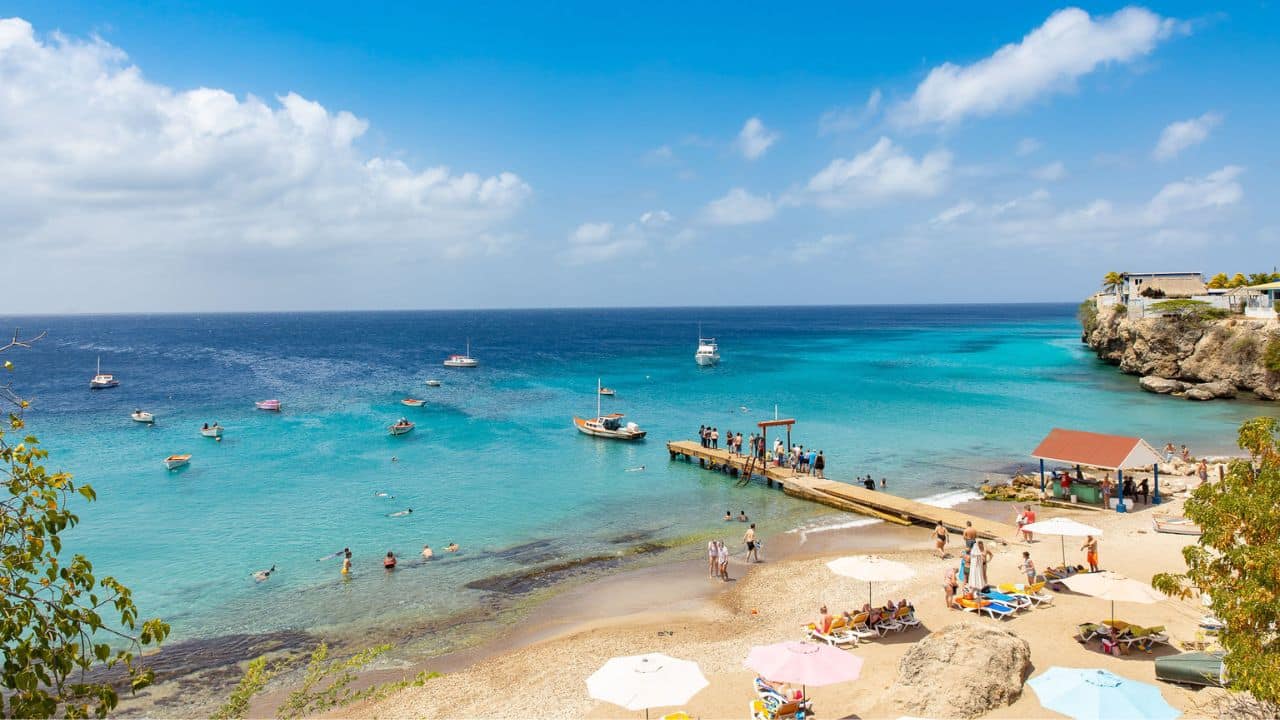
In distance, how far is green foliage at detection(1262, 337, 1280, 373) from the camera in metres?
54.9

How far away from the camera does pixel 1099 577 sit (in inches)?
648

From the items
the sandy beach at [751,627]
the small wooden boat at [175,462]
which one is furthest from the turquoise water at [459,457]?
the sandy beach at [751,627]

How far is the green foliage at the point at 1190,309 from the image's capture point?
6392cm

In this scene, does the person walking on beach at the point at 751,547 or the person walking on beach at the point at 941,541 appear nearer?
the person walking on beach at the point at 941,541

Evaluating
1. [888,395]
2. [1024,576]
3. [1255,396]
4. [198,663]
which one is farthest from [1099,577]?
[1255,396]

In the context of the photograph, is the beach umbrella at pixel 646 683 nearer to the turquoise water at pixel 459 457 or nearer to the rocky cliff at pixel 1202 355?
the turquoise water at pixel 459 457

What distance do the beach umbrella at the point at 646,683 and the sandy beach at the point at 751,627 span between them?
2.66 metres

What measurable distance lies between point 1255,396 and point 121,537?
254 feet

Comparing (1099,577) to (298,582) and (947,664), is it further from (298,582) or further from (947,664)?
(298,582)

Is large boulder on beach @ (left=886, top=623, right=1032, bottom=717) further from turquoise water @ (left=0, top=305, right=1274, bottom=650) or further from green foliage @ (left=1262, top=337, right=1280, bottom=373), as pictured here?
green foliage @ (left=1262, top=337, right=1280, bottom=373)

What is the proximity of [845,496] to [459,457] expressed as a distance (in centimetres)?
2360

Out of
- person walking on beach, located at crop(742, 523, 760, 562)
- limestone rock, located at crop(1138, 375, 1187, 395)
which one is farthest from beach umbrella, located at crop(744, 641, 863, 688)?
limestone rock, located at crop(1138, 375, 1187, 395)

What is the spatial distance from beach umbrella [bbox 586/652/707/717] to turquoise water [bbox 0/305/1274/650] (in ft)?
35.8

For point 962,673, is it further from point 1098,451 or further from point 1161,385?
point 1161,385
